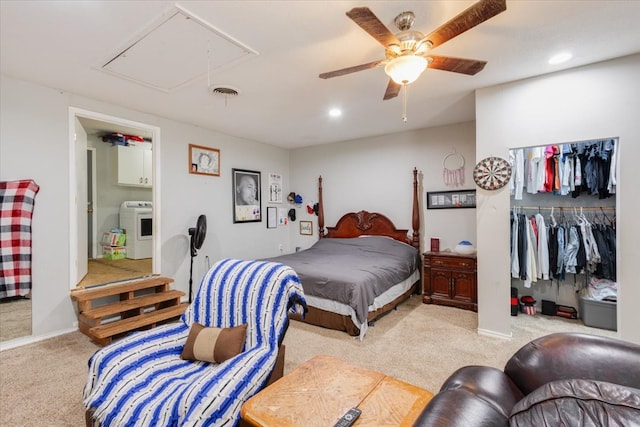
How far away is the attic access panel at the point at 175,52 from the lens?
2.02 m

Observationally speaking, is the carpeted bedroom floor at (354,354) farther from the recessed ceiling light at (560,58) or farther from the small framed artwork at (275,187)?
the small framed artwork at (275,187)

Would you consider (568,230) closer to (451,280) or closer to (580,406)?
(451,280)

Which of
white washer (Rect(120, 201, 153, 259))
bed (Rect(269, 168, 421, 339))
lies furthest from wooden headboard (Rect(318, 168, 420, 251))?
white washer (Rect(120, 201, 153, 259))

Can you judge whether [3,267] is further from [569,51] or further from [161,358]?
[569,51]

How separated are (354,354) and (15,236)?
3274 millimetres

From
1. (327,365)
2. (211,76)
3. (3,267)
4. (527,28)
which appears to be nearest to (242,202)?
(211,76)

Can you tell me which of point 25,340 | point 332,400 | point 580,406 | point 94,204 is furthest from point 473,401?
point 94,204

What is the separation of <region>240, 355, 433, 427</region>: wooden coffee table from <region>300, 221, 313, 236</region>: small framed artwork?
4.37 m

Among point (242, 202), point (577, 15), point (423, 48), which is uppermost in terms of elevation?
point (577, 15)

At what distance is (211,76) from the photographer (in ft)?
9.02

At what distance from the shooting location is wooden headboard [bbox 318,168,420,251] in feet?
15.2

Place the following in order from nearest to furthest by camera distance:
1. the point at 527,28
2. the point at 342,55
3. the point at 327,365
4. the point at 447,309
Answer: the point at 327,365 → the point at 527,28 → the point at 342,55 → the point at 447,309

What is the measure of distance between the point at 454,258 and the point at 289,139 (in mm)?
3261

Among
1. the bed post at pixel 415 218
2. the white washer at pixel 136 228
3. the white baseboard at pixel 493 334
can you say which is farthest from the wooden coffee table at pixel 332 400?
the white washer at pixel 136 228
